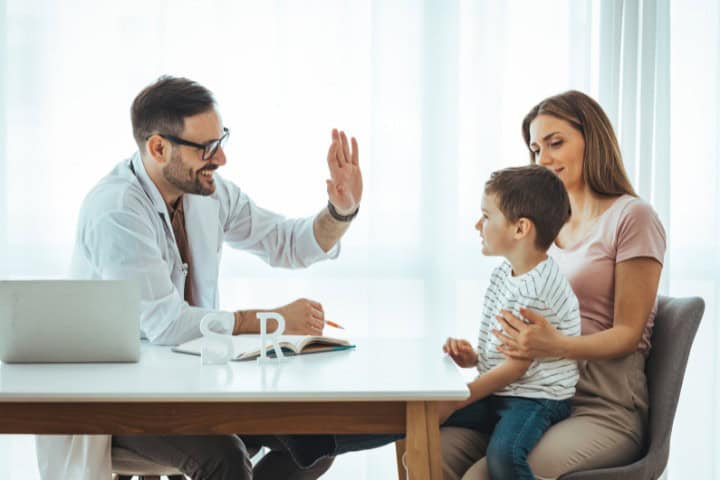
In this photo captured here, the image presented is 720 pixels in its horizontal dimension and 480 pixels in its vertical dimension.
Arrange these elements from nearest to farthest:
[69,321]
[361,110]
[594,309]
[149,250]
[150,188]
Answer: [69,321] → [594,309] → [149,250] → [150,188] → [361,110]

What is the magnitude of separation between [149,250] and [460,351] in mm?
785

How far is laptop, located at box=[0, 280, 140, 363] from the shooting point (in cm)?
162

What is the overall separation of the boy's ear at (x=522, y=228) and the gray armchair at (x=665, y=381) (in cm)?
38

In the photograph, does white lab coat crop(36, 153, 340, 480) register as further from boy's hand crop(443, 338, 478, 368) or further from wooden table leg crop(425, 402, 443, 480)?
wooden table leg crop(425, 402, 443, 480)

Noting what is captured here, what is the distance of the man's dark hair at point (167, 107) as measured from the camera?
2.18 metres

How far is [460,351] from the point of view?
1840 millimetres

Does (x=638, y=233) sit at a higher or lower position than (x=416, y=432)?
higher

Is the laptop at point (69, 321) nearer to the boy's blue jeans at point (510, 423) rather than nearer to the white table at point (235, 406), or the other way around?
the white table at point (235, 406)

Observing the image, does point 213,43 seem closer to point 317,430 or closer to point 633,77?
point 633,77

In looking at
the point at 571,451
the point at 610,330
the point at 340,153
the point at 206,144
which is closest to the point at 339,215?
the point at 340,153

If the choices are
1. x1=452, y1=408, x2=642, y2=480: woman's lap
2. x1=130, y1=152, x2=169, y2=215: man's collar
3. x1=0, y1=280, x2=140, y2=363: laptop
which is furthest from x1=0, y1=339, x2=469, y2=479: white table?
x1=130, y1=152, x2=169, y2=215: man's collar

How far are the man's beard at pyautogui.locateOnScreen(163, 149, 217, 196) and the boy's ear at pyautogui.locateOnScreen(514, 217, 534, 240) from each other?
887 millimetres

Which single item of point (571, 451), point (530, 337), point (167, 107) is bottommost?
point (571, 451)

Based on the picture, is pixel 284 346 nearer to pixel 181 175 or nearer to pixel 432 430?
pixel 432 430
